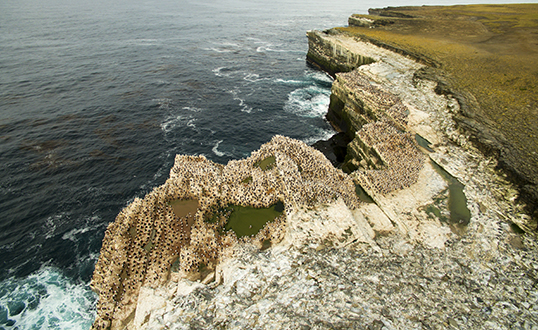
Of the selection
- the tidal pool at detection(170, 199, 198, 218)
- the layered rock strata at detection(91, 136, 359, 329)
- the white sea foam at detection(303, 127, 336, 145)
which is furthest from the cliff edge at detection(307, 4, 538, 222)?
the tidal pool at detection(170, 199, 198, 218)

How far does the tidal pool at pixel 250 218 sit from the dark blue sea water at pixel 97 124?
11.6 metres

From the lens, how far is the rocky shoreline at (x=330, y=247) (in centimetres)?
1202

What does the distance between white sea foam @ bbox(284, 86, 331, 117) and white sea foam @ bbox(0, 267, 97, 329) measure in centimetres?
3834

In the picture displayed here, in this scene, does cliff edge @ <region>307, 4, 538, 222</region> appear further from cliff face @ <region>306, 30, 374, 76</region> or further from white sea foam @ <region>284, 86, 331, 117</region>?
white sea foam @ <region>284, 86, 331, 117</region>

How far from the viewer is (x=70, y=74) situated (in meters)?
54.1

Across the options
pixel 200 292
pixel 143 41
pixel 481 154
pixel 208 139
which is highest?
pixel 143 41

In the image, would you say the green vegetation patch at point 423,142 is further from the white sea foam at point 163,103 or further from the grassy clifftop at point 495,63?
the white sea foam at point 163,103

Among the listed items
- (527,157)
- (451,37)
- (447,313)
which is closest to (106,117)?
(447,313)

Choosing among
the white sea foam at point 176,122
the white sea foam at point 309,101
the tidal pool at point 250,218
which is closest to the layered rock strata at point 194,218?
the tidal pool at point 250,218

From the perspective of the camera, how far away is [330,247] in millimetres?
15398

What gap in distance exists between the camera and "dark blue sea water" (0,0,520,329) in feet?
69.4

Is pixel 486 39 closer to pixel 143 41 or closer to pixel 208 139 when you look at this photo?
pixel 208 139

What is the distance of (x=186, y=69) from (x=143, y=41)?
102ft

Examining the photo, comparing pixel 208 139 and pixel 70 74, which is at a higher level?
pixel 70 74
